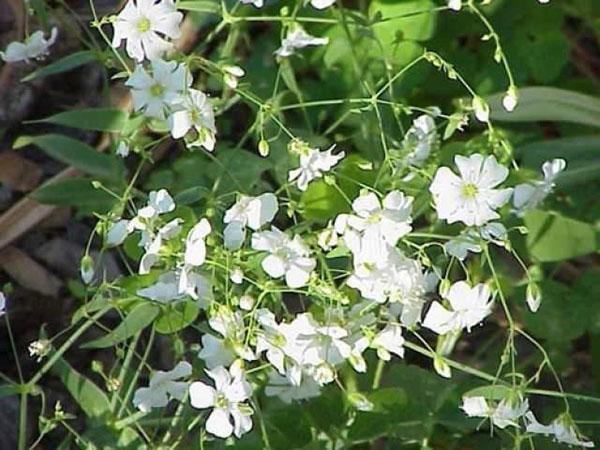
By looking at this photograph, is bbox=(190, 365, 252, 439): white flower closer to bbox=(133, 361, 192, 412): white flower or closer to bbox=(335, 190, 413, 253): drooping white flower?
bbox=(133, 361, 192, 412): white flower

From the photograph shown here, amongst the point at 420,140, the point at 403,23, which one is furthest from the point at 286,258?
the point at 403,23

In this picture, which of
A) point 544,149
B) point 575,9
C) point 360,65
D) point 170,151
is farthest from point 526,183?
point 170,151

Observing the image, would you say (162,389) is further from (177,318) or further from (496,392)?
(496,392)

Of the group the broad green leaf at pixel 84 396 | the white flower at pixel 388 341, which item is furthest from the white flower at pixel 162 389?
the white flower at pixel 388 341

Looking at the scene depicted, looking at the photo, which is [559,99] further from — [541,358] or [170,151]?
[170,151]

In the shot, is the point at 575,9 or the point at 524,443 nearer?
the point at 524,443

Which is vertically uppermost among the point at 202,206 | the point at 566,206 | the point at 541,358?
the point at 202,206
